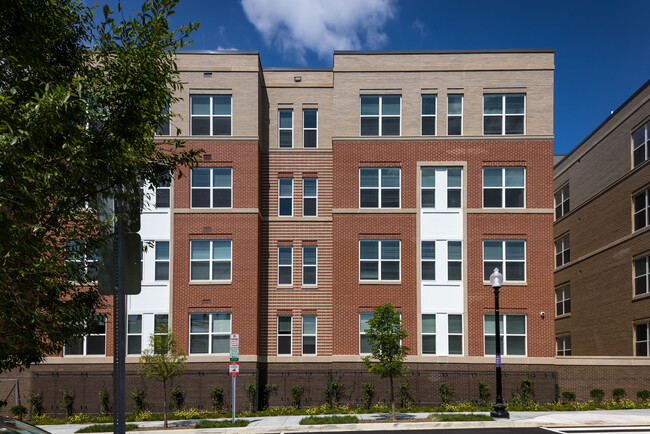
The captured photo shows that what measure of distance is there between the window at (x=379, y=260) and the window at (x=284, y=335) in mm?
4176

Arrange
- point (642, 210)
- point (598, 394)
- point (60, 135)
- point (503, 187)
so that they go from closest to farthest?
1. point (60, 135)
2. point (598, 394)
3. point (503, 187)
4. point (642, 210)

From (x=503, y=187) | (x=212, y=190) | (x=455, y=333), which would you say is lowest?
(x=455, y=333)

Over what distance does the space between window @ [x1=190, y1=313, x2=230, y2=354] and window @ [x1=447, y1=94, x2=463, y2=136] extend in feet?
44.2

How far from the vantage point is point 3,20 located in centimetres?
823

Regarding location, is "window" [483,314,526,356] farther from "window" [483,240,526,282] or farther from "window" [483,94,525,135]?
"window" [483,94,525,135]

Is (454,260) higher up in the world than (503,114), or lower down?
lower down

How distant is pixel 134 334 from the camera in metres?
26.7

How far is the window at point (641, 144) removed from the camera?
30.3 metres

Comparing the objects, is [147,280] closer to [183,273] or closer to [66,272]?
[183,273]

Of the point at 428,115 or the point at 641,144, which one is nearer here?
the point at 428,115

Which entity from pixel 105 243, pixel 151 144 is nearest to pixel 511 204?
pixel 151 144

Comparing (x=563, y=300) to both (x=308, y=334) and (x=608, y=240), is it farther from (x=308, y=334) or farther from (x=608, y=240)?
(x=308, y=334)

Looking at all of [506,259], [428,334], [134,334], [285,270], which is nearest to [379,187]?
[285,270]

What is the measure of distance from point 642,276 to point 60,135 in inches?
1165
